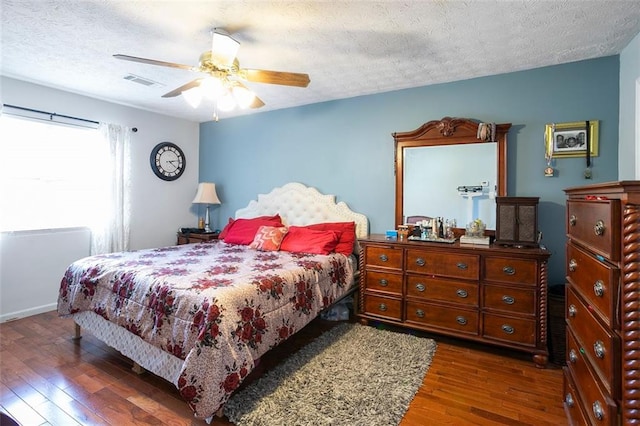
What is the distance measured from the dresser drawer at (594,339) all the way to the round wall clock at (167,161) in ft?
15.1

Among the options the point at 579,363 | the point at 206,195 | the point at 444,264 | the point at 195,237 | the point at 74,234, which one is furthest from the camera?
the point at 206,195

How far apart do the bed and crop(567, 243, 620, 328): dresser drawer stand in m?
1.69

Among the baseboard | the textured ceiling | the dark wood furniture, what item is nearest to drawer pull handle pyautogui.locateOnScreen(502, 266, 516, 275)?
the dark wood furniture

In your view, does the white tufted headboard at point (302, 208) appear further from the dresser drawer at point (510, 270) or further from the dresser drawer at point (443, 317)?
the dresser drawer at point (510, 270)

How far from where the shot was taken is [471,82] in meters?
3.04

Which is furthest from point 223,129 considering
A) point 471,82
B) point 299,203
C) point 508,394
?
point 508,394

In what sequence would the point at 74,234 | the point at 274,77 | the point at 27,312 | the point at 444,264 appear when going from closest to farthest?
the point at 274,77 < the point at 444,264 < the point at 27,312 < the point at 74,234

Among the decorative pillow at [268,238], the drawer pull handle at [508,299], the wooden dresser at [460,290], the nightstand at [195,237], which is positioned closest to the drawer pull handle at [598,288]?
the wooden dresser at [460,290]

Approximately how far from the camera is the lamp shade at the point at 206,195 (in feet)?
14.7

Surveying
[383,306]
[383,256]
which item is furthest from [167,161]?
[383,306]

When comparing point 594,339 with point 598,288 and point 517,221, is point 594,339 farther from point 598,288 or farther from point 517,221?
point 517,221

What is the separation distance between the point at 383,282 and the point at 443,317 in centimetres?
58

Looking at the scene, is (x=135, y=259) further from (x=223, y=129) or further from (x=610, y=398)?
(x=610, y=398)

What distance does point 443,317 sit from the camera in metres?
2.68
